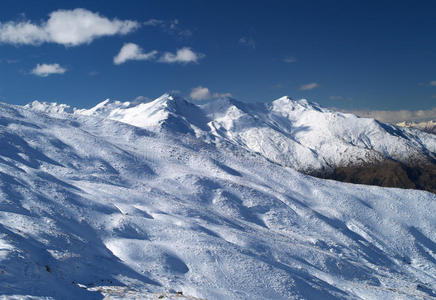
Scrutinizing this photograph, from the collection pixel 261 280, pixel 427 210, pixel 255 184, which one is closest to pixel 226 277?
pixel 261 280

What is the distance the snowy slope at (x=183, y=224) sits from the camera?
28.6 meters

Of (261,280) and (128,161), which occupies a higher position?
(128,161)

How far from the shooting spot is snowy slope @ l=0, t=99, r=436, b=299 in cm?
2862

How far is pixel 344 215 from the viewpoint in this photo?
74.1m

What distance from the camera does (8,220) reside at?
3119 centimetres

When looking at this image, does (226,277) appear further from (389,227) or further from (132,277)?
(389,227)

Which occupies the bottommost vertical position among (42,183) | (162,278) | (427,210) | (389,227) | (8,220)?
(162,278)

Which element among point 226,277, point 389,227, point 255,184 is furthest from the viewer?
point 255,184

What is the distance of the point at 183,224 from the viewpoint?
45812 mm

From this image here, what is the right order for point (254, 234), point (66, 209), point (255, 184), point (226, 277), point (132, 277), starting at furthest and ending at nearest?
1. point (255, 184)
2. point (254, 234)
3. point (66, 209)
4. point (226, 277)
5. point (132, 277)

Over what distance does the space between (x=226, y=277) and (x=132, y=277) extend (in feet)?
35.1

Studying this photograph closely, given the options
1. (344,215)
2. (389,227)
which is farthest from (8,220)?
(389,227)

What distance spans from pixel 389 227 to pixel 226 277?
179 feet

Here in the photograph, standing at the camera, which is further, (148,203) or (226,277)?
(148,203)
